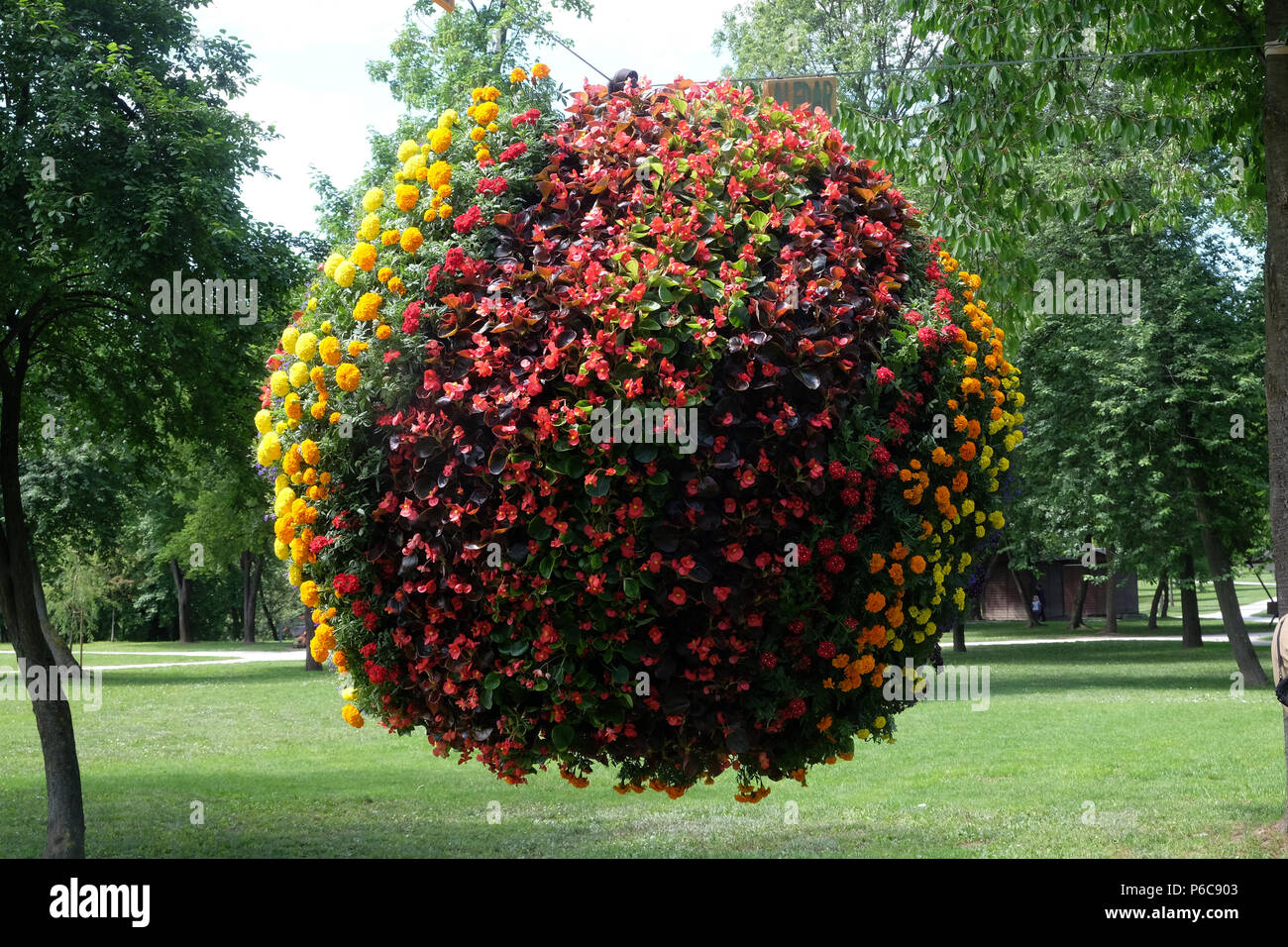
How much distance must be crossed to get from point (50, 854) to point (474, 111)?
7.58 m

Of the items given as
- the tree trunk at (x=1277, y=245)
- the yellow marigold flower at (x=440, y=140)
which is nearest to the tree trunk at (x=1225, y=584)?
the tree trunk at (x=1277, y=245)

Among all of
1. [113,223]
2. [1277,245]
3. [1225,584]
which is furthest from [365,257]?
[1225,584]

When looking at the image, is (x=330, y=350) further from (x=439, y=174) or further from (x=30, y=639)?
(x=30, y=639)

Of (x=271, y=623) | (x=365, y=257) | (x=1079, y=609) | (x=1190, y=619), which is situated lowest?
(x=271, y=623)

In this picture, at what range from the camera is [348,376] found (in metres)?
3.75

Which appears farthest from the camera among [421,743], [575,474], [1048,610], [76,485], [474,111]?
[1048,610]

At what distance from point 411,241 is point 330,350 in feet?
1.56

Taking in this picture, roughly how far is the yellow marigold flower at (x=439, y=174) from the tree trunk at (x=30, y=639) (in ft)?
21.3

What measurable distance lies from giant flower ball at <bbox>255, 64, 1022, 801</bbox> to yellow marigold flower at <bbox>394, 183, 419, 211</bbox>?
0.01 m

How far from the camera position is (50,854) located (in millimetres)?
9031

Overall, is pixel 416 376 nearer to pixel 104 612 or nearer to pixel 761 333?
pixel 761 333

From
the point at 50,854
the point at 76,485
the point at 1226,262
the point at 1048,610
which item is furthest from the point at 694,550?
the point at 1048,610

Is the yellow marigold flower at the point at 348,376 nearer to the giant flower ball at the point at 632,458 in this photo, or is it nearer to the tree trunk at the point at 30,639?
the giant flower ball at the point at 632,458
